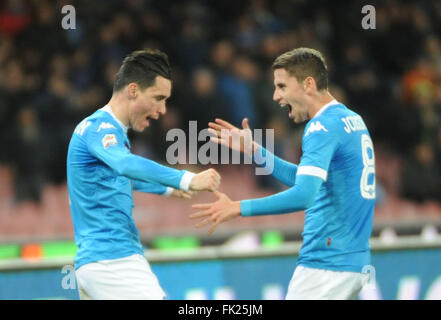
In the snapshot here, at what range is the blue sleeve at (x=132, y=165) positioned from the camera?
4.18 metres

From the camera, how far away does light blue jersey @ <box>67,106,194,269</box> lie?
14.6 feet

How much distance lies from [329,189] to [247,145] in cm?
66

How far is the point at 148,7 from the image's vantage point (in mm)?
11641

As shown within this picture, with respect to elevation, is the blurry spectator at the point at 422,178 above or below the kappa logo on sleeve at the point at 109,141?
below

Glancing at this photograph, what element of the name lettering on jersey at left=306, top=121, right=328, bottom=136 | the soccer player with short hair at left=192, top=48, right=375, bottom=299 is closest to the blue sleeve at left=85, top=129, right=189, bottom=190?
the soccer player with short hair at left=192, top=48, right=375, bottom=299

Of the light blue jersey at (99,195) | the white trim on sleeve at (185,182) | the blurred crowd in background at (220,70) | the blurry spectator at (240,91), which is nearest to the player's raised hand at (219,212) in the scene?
the white trim on sleeve at (185,182)

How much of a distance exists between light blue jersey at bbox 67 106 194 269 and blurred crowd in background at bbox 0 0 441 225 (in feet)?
15.6

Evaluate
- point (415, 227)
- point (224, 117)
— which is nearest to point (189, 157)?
point (224, 117)

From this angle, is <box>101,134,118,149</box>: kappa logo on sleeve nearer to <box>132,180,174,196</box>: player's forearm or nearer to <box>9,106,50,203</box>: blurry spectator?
<box>132,180,174,196</box>: player's forearm

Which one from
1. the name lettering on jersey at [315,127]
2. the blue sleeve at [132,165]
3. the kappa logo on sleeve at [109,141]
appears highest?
the name lettering on jersey at [315,127]

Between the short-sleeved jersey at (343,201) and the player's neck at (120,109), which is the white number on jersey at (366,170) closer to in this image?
the short-sleeved jersey at (343,201)

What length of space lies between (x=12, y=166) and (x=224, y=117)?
258cm

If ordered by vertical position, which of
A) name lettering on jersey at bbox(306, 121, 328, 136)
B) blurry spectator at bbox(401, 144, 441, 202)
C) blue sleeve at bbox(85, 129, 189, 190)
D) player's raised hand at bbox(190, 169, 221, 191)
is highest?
name lettering on jersey at bbox(306, 121, 328, 136)

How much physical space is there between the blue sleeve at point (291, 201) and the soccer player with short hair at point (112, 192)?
1.17ft
